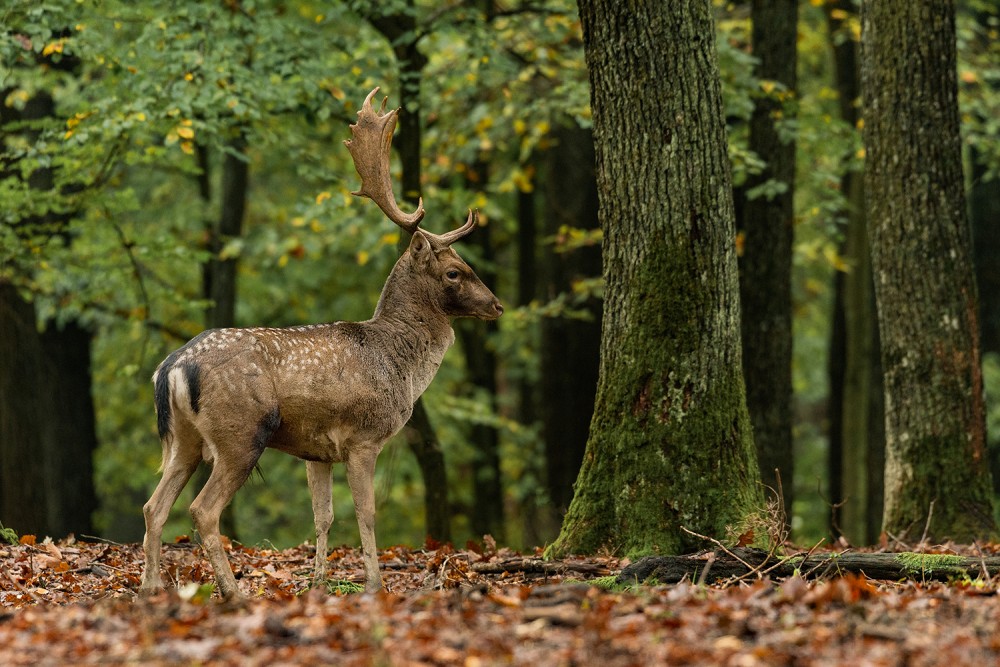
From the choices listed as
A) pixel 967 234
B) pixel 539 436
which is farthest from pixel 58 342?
pixel 967 234

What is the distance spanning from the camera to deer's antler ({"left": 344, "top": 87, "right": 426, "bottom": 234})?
9.17 meters

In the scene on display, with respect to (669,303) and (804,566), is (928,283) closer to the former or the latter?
(669,303)

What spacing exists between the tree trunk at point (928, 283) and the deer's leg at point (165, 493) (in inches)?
253

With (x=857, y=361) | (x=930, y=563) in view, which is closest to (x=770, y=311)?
(x=857, y=361)

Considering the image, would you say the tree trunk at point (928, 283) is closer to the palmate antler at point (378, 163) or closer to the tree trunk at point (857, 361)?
the palmate antler at point (378, 163)

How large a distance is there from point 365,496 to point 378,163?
2630mm

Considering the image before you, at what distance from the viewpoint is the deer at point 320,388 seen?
7723 mm

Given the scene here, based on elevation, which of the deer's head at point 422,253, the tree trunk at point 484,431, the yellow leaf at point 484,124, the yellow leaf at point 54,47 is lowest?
the tree trunk at point 484,431

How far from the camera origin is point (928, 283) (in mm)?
10773

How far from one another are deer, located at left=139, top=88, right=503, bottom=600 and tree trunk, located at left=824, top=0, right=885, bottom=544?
894cm

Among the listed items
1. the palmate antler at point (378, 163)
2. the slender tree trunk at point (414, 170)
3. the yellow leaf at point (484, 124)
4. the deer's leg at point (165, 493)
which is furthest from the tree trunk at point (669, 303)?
the yellow leaf at point (484, 124)

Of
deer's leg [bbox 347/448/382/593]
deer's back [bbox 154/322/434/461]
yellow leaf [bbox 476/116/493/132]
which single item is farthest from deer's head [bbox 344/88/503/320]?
yellow leaf [bbox 476/116/493/132]

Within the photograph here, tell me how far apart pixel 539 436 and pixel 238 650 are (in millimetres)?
16546

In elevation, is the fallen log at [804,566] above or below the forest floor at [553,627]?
below
